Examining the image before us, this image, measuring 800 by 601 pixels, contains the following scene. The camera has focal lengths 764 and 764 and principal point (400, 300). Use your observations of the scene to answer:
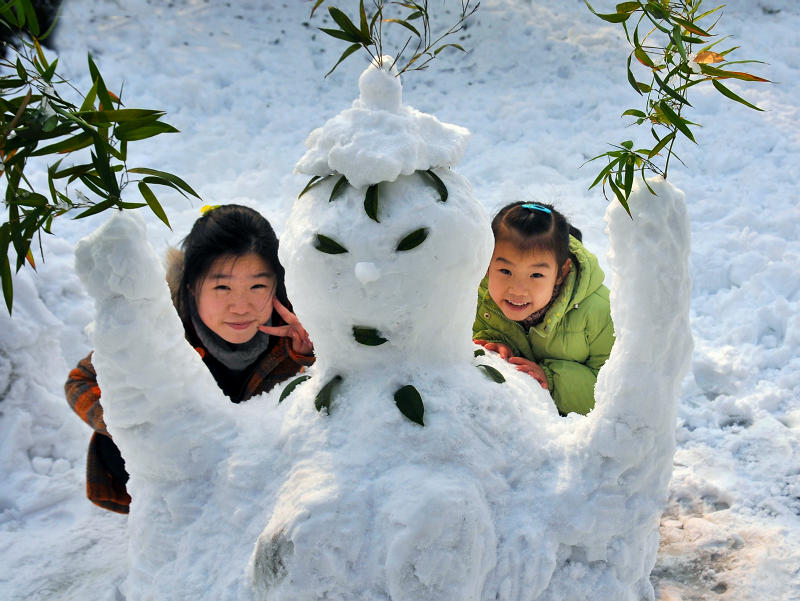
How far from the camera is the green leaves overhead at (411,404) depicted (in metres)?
1.26

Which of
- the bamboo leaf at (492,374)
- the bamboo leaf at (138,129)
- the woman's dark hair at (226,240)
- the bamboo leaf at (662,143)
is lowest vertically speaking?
the bamboo leaf at (492,374)

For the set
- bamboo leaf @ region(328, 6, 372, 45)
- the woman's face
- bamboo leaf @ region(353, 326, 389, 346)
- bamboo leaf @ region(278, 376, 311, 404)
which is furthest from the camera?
the woman's face

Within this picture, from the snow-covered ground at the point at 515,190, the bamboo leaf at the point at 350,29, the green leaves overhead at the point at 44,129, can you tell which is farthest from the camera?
the snow-covered ground at the point at 515,190

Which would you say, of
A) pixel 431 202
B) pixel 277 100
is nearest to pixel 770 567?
pixel 431 202

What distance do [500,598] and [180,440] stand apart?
62 cm

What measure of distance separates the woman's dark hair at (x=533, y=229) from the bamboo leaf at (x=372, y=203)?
92 cm

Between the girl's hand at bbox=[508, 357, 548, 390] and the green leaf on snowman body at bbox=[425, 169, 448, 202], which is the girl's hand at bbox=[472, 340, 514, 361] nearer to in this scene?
the girl's hand at bbox=[508, 357, 548, 390]

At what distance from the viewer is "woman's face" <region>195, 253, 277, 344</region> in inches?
74.7

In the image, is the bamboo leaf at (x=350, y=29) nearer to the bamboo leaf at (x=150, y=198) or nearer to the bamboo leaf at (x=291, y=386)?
the bamboo leaf at (x=150, y=198)

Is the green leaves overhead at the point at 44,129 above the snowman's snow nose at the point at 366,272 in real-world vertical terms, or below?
above

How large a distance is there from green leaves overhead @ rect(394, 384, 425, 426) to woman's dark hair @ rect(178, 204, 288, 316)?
2.59 feet

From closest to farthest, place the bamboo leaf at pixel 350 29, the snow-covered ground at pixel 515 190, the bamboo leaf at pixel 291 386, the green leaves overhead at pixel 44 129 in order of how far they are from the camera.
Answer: the green leaves overhead at pixel 44 129 → the bamboo leaf at pixel 350 29 → the bamboo leaf at pixel 291 386 → the snow-covered ground at pixel 515 190

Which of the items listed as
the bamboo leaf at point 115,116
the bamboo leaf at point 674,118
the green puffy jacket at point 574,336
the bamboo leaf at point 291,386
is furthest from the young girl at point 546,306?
the bamboo leaf at point 115,116

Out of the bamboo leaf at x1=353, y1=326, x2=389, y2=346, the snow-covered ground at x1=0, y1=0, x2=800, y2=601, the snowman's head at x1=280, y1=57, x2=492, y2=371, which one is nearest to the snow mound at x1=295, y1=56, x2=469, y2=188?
the snowman's head at x1=280, y1=57, x2=492, y2=371
